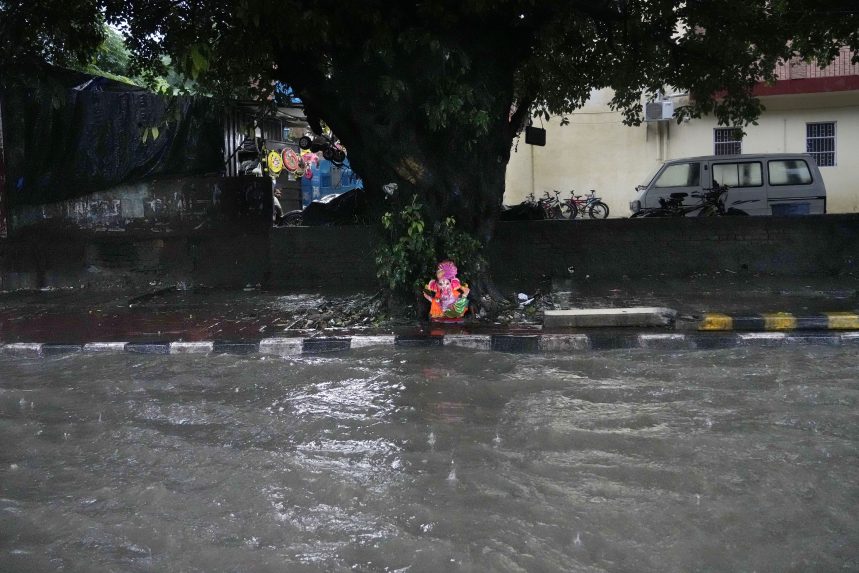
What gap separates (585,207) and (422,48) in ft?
41.0

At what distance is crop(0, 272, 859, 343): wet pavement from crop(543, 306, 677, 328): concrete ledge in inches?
6.7

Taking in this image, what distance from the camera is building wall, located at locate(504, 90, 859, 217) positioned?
19.5 m

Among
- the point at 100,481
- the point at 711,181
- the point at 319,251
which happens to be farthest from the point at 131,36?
the point at 711,181

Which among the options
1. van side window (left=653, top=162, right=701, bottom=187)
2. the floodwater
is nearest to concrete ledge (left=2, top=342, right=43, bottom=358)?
the floodwater

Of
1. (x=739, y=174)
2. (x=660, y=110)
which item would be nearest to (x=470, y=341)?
(x=739, y=174)

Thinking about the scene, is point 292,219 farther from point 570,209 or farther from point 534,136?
point 570,209

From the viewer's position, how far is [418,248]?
8383 mm

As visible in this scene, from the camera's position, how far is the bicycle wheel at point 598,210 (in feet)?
64.2

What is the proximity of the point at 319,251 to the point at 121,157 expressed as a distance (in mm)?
3280

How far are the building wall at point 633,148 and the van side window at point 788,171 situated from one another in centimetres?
538

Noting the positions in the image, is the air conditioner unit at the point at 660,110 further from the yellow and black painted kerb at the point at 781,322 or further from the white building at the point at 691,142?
the yellow and black painted kerb at the point at 781,322

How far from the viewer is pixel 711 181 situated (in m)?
14.7

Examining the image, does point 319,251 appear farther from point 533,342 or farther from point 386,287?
point 533,342

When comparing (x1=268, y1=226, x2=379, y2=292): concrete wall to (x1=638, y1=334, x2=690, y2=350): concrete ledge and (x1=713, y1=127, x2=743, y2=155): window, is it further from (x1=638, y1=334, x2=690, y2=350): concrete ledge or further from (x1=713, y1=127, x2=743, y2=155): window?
(x1=713, y1=127, x2=743, y2=155): window
